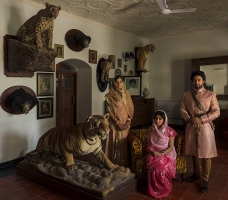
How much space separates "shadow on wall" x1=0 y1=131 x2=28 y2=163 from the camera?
147 inches

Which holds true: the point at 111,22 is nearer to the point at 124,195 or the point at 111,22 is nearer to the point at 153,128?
the point at 153,128

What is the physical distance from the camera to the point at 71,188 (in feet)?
8.55

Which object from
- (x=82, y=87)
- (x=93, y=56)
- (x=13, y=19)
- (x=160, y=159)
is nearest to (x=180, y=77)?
(x=93, y=56)

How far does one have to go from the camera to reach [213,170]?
363 centimetres

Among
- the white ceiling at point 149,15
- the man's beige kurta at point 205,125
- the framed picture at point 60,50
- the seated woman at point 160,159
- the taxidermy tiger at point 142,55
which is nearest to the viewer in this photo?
the seated woman at point 160,159

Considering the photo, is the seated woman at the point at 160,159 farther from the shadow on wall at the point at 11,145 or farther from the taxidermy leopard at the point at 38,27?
the shadow on wall at the point at 11,145

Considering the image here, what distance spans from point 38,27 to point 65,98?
216 cm

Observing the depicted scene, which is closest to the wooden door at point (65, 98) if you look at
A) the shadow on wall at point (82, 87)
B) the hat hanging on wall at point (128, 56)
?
the shadow on wall at point (82, 87)

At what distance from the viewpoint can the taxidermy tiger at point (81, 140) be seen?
2.56m

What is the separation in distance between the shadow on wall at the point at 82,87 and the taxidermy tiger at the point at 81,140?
232 cm

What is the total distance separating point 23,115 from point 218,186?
3314mm

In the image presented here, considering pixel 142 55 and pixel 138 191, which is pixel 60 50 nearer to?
pixel 142 55

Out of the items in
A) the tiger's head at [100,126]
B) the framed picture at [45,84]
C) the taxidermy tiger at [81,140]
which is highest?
the framed picture at [45,84]

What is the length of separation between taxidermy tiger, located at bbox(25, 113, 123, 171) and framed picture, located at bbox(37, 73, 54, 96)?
1.37 metres
